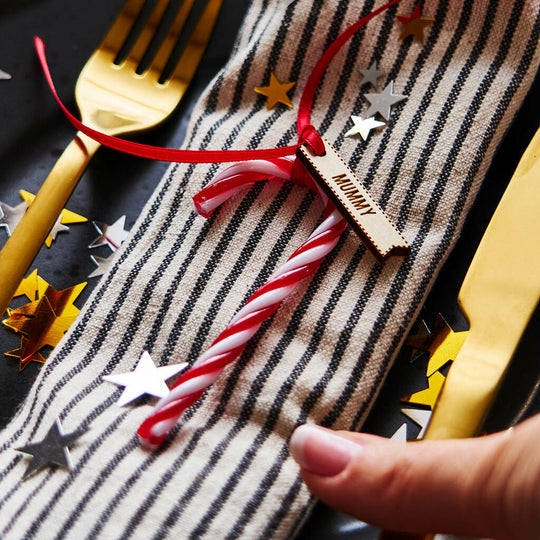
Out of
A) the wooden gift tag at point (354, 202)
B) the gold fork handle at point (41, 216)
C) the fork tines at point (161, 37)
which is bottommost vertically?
the gold fork handle at point (41, 216)

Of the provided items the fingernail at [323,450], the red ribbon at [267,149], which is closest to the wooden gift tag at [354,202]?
the red ribbon at [267,149]

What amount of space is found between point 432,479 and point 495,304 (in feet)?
0.52

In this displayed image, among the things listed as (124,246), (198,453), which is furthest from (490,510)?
(124,246)

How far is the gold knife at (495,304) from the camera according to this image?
40cm

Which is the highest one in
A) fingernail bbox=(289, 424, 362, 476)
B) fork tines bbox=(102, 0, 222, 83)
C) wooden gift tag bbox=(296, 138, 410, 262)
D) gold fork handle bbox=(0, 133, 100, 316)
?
fork tines bbox=(102, 0, 222, 83)

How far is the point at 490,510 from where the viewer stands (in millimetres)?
321

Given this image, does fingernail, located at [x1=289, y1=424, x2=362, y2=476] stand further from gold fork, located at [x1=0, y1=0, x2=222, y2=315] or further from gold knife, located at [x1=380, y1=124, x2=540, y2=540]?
gold fork, located at [x1=0, y1=0, x2=222, y2=315]

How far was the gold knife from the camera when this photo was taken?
0.40 meters

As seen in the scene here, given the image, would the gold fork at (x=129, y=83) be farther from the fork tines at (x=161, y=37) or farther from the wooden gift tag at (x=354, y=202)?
the wooden gift tag at (x=354, y=202)

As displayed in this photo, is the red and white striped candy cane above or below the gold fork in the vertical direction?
below

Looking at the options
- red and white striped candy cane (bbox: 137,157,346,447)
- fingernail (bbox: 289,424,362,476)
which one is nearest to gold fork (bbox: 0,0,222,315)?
red and white striped candy cane (bbox: 137,157,346,447)

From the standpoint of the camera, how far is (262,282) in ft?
1.54

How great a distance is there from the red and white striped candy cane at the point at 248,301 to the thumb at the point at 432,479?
8 cm

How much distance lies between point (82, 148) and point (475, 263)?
370mm
